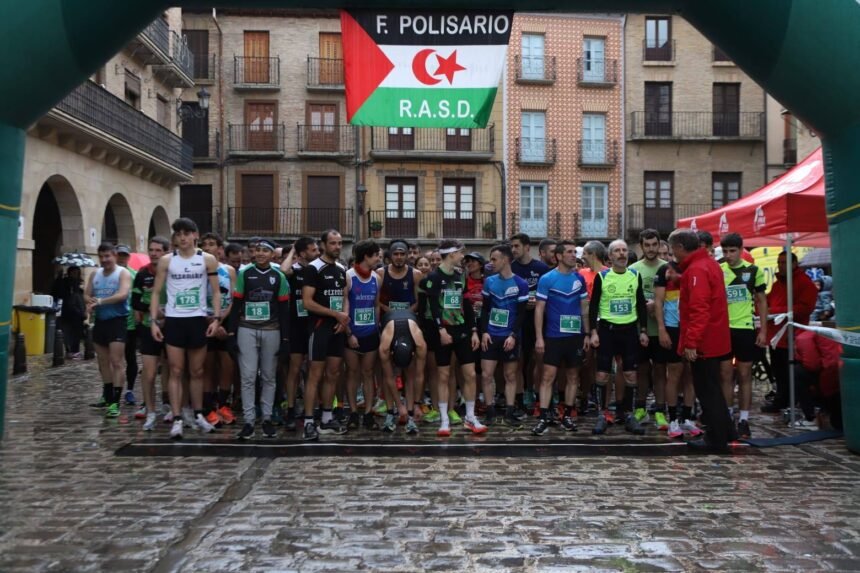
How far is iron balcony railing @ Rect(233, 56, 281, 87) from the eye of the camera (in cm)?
3312

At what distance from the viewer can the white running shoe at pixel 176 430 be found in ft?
24.8

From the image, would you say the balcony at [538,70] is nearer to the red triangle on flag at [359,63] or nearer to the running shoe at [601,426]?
the running shoe at [601,426]

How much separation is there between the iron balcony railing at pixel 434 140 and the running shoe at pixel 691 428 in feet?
85.0

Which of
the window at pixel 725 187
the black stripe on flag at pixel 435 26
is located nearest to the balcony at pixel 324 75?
the window at pixel 725 187

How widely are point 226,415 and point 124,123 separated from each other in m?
15.8

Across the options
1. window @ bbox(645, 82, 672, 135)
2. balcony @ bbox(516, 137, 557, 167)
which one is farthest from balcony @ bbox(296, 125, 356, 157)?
window @ bbox(645, 82, 672, 135)

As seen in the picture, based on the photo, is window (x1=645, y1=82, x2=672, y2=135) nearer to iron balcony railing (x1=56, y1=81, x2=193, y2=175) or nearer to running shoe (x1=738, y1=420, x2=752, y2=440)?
iron balcony railing (x1=56, y1=81, x2=193, y2=175)

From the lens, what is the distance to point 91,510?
5238 millimetres

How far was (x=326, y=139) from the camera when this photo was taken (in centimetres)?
3328

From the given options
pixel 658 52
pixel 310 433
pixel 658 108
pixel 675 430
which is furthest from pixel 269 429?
pixel 658 52

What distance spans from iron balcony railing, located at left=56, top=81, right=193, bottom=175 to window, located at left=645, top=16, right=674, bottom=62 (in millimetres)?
21096

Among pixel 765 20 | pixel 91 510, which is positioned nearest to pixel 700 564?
pixel 91 510

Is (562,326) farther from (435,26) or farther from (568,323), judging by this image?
(435,26)

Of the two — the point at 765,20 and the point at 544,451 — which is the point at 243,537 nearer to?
the point at 544,451
